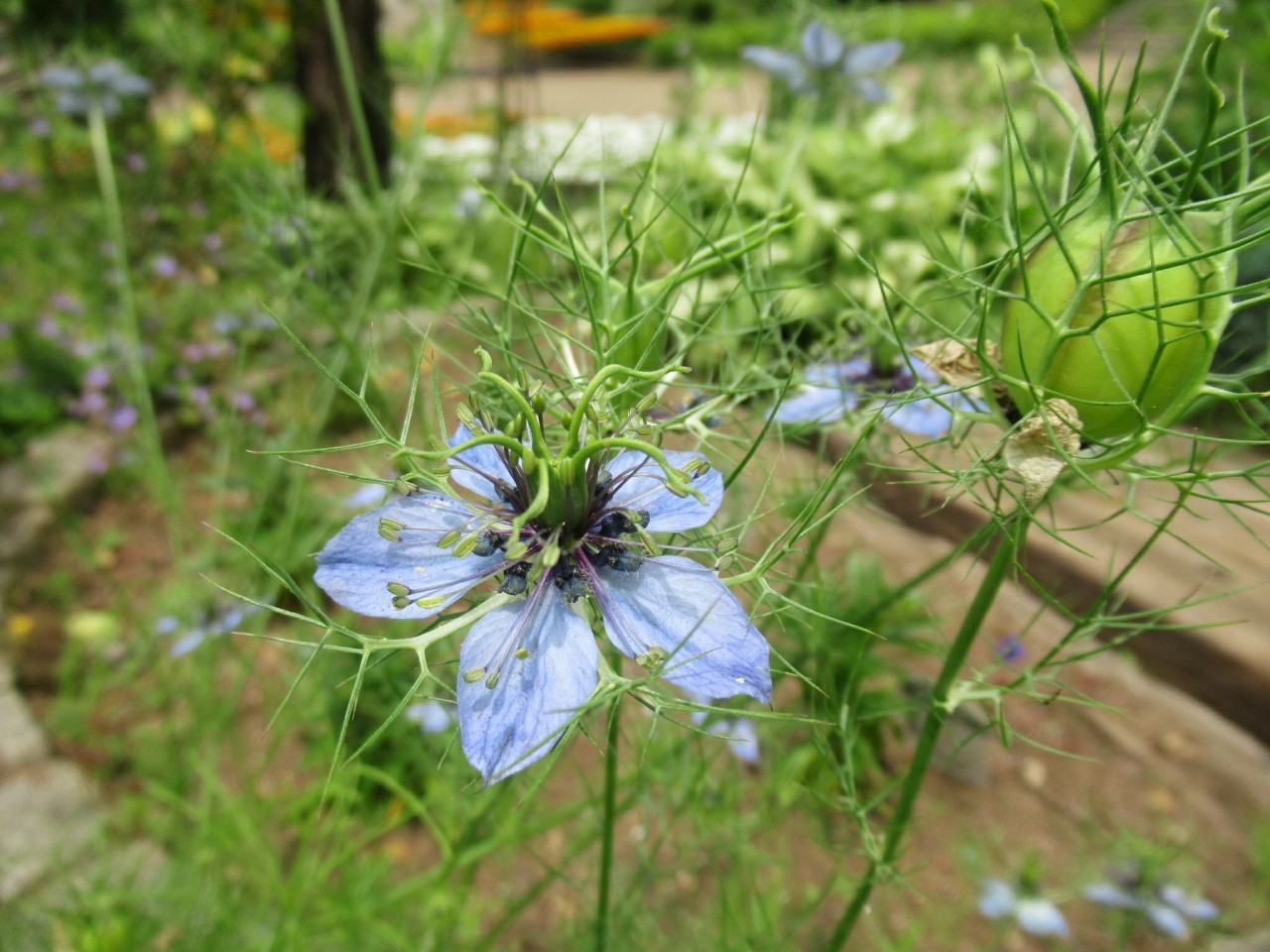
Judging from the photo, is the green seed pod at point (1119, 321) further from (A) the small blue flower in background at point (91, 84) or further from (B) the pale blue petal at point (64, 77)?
(B) the pale blue petal at point (64, 77)

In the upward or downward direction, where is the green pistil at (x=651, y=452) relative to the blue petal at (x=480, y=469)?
upward

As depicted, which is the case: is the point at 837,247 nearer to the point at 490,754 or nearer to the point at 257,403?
the point at 257,403

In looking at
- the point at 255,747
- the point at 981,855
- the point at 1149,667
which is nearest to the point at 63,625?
the point at 255,747

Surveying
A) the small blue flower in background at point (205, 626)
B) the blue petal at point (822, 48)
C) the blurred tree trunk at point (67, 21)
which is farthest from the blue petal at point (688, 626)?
the blurred tree trunk at point (67, 21)

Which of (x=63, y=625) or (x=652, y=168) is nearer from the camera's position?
(x=652, y=168)

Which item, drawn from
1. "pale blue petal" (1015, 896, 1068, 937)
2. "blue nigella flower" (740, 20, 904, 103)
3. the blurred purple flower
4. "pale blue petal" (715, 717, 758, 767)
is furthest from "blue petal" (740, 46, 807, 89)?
the blurred purple flower

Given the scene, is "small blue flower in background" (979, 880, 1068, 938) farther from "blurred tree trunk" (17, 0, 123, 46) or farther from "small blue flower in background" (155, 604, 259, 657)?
"blurred tree trunk" (17, 0, 123, 46)

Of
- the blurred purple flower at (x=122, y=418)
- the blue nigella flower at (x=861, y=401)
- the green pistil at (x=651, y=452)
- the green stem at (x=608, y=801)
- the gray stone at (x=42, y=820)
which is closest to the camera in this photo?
the green pistil at (x=651, y=452)
